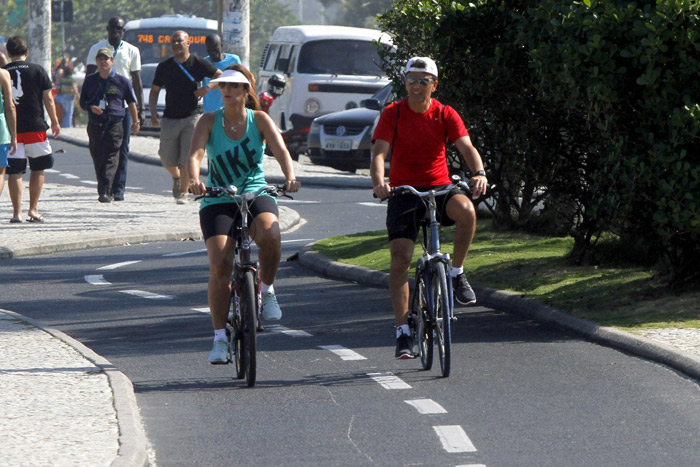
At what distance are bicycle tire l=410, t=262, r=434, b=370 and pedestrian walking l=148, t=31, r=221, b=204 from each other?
9.61 meters

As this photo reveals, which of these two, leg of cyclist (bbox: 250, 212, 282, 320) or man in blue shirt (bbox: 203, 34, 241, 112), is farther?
man in blue shirt (bbox: 203, 34, 241, 112)

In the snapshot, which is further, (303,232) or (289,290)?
(303,232)

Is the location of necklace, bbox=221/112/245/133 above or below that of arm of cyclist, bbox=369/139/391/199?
above

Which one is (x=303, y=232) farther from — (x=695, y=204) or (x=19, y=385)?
(x=19, y=385)

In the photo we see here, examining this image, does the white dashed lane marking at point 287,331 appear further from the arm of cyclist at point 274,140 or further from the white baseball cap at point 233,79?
the white baseball cap at point 233,79

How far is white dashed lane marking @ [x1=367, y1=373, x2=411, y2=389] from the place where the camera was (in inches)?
328

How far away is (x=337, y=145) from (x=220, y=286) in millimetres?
17525

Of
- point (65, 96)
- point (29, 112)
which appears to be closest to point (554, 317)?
point (29, 112)

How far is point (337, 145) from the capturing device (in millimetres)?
26016

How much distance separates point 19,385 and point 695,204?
179 inches

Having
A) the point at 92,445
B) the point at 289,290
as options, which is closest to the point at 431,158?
the point at 92,445

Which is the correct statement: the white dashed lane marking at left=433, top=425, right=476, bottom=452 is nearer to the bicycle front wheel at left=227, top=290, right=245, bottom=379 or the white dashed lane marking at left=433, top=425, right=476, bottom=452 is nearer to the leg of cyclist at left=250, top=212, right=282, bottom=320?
the bicycle front wheel at left=227, top=290, right=245, bottom=379

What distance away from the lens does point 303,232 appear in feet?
58.9

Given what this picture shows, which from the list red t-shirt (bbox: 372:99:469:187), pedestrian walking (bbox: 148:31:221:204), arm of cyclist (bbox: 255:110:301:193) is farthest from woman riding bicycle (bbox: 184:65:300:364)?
pedestrian walking (bbox: 148:31:221:204)
